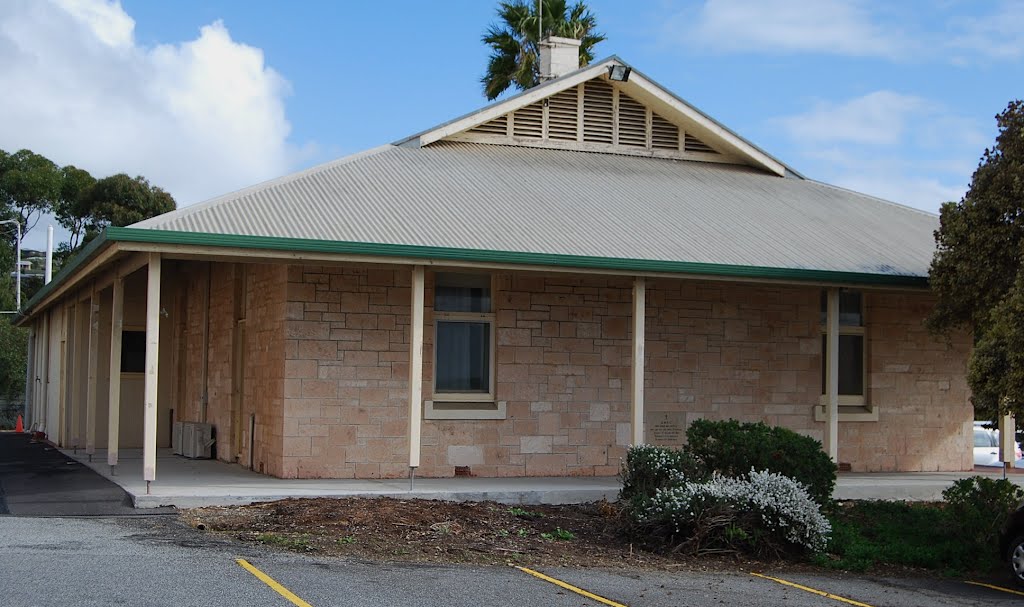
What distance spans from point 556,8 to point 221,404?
1661cm

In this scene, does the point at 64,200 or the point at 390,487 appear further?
the point at 64,200

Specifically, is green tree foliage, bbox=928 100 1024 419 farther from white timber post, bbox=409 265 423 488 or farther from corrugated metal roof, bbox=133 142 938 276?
white timber post, bbox=409 265 423 488

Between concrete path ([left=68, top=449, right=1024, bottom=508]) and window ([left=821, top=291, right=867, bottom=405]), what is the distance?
1346 mm

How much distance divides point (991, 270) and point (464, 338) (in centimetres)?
655

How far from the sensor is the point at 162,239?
12.3 metres

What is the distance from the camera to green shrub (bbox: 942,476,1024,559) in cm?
1172

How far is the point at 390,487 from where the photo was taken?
13.7m

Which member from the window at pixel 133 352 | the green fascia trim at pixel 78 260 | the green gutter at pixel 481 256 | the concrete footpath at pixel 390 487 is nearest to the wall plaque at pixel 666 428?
the concrete footpath at pixel 390 487

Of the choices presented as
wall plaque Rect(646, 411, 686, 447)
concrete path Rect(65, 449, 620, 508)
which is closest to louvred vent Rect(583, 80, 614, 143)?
wall plaque Rect(646, 411, 686, 447)

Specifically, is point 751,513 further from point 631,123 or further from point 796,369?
point 631,123

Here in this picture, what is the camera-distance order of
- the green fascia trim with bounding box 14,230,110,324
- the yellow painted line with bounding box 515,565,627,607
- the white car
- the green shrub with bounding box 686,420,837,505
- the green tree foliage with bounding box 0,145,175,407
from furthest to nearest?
the green tree foliage with bounding box 0,145,175,407 → the white car → the green fascia trim with bounding box 14,230,110,324 → the green shrub with bounding box 686,420,837,505 → the yellow painted line with bounding box 515,565,627,607

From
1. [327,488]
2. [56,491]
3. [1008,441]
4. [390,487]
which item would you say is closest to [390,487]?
[390,487]

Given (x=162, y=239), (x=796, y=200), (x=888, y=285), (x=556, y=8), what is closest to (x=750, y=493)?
(x=888, y=285)

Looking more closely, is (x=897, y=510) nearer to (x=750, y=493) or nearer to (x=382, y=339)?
(x=750, y=493)
